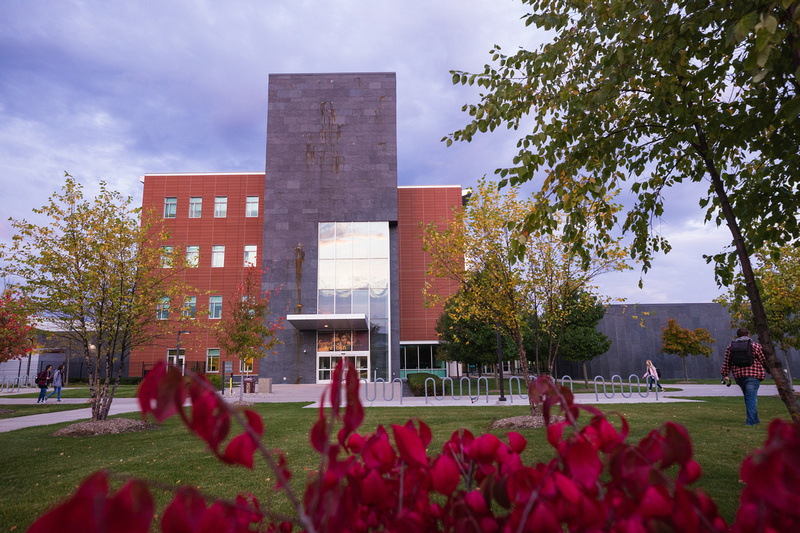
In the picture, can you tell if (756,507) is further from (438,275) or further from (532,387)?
(438,275)

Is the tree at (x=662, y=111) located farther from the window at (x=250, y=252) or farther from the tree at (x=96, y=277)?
the window at (x=250, y=252)

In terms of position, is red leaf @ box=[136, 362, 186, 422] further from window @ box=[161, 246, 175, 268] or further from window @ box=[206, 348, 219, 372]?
window @ box=[206, 348, 219, 372]

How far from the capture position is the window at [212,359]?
3788 centimetres

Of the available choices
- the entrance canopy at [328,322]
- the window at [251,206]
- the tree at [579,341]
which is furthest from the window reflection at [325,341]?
the tree at [579,341]

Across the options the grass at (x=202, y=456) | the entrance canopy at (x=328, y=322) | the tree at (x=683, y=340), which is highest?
the entrance canopy at (x=328, y=322)

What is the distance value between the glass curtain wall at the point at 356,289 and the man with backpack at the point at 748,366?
25.2 metres

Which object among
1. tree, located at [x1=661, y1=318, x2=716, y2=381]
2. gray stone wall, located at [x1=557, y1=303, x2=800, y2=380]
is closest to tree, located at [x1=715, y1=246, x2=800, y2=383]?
tree, located at [x1=661, y1=318, x2=716, y2=381]

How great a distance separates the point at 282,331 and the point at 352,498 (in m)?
34.6

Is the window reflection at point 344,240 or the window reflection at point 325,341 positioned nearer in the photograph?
the window reflection at point 325,341

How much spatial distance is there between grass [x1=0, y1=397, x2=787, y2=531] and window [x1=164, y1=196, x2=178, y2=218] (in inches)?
1243

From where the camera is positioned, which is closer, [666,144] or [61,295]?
[666,144]

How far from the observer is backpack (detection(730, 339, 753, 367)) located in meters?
9.97

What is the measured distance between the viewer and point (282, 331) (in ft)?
113

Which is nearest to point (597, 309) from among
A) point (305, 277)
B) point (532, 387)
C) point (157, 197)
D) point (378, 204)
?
point (378, 204)
